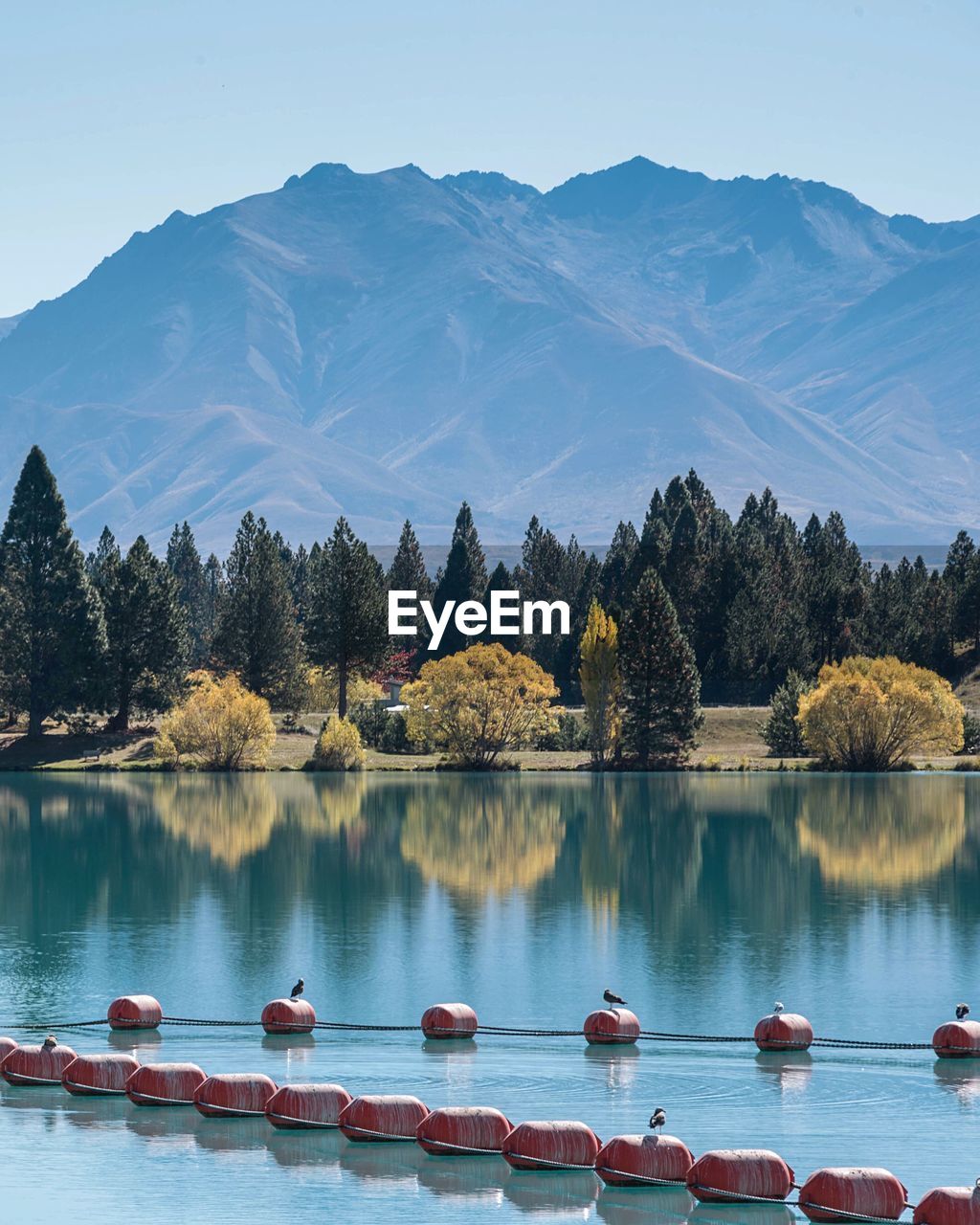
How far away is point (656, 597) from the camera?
505 feet

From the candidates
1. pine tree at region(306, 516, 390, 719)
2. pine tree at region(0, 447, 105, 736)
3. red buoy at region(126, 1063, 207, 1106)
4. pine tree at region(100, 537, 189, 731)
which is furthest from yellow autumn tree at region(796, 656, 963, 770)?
red buoy at region(126, 1063, 207, 1106)

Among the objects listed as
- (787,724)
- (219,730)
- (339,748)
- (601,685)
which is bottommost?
(339,748)

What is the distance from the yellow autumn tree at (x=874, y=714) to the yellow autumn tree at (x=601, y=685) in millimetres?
14116

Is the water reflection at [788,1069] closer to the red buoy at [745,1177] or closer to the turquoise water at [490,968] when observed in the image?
the turquoise water at [490,968]

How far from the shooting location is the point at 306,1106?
4341 centimetres

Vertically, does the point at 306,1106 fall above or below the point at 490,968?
below

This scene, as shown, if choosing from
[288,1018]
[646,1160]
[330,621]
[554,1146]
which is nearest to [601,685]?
[330,621]

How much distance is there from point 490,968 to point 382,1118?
20.9m

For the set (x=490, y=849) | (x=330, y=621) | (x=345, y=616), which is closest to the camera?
(x=490, y=849)

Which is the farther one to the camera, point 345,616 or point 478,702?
point 345,616

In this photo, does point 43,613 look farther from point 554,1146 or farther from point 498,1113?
point 554,1146

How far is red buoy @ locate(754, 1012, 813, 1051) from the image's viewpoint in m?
50.6

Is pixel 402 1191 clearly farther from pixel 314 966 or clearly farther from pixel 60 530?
pixel 60 530

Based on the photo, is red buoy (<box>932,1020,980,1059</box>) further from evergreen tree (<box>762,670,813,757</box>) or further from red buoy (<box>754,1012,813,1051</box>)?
evergreen tree (<box>762,670,813,757</box>)
